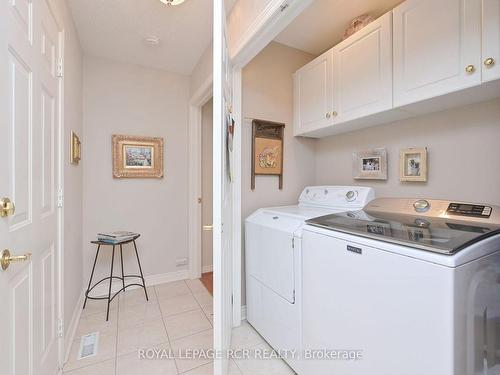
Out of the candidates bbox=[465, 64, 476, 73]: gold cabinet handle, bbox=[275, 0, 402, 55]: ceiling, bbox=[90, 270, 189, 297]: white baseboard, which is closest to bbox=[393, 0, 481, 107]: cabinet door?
bbox=[465, 64, 476, 73]: gold cabinet handle

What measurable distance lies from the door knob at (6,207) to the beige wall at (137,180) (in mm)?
1822

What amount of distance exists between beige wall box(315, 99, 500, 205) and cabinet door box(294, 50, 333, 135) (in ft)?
1.28

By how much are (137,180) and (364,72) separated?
2426mm

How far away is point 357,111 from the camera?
1.64m

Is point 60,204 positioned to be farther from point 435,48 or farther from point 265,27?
point 435,48

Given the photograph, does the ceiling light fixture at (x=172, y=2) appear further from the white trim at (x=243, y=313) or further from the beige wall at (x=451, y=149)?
the white trim at (x=243, y=313)

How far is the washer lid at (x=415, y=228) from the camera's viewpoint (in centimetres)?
86

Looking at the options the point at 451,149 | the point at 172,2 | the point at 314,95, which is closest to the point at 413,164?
the point at 451,149

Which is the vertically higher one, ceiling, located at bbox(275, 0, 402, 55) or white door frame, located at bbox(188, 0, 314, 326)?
ceiling, located at bbox(275, 0, 402, 55)

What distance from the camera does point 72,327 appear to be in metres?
1.83

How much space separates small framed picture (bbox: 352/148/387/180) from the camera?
1.78 meters

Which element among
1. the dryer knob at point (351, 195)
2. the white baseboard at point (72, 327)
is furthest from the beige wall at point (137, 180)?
the dryer knob at point (351, 195)

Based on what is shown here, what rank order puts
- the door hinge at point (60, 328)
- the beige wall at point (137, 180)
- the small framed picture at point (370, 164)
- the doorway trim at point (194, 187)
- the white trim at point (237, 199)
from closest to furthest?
the door hinge at point (60, 328) → the small framed picture at point (370, 164) → the white trim at point (237, 199) → the beige wall at point (137, 180) → the doorway trim at point (194, 187)

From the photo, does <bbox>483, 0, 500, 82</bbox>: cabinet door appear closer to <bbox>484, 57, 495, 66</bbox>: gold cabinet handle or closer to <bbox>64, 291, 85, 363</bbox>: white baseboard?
<bbox>484, 57, 495, 66</bbox>: gold cabinet handle
